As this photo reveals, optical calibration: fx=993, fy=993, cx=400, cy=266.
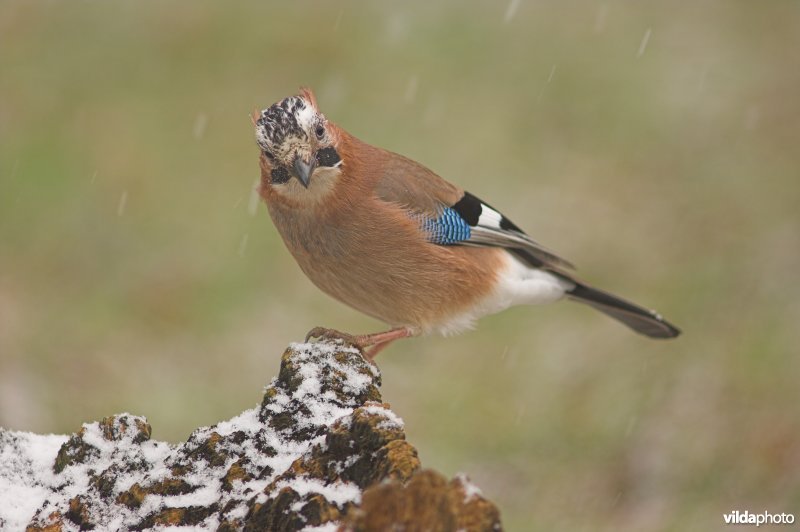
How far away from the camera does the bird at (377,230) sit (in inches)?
181

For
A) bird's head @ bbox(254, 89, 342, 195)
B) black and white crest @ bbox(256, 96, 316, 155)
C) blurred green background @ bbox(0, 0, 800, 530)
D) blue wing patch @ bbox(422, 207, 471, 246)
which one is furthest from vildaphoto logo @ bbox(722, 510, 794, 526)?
black and white crest @ bbox(256, 96, 316, 155)

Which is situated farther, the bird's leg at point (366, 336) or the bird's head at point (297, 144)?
the bird's leg at point (366, 336)

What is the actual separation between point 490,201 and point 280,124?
5.81 metres

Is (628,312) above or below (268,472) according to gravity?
above

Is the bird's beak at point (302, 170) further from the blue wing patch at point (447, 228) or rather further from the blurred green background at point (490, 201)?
the blurred green background at point (490, 201)

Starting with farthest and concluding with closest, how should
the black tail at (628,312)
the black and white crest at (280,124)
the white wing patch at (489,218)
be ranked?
the black tail at (628,312), the white wing patch at (489,218), the black and white crest at (280,124)

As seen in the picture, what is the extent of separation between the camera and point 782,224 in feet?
32.9

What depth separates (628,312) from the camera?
638 cm

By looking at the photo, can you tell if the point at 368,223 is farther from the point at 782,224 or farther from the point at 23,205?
the point at 782,224

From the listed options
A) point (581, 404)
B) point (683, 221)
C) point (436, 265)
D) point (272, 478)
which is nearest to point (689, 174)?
point (683, 221)

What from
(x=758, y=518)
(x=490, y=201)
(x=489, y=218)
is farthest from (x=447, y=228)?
(x=490, y=201)

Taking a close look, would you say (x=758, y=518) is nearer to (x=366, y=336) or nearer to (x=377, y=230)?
(x=366, y=336)

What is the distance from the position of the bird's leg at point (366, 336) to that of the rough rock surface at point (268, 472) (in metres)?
0.58

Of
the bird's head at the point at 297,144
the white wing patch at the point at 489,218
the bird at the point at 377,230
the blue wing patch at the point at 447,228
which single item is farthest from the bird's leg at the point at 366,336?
the white wing patch at the point at 489,218
